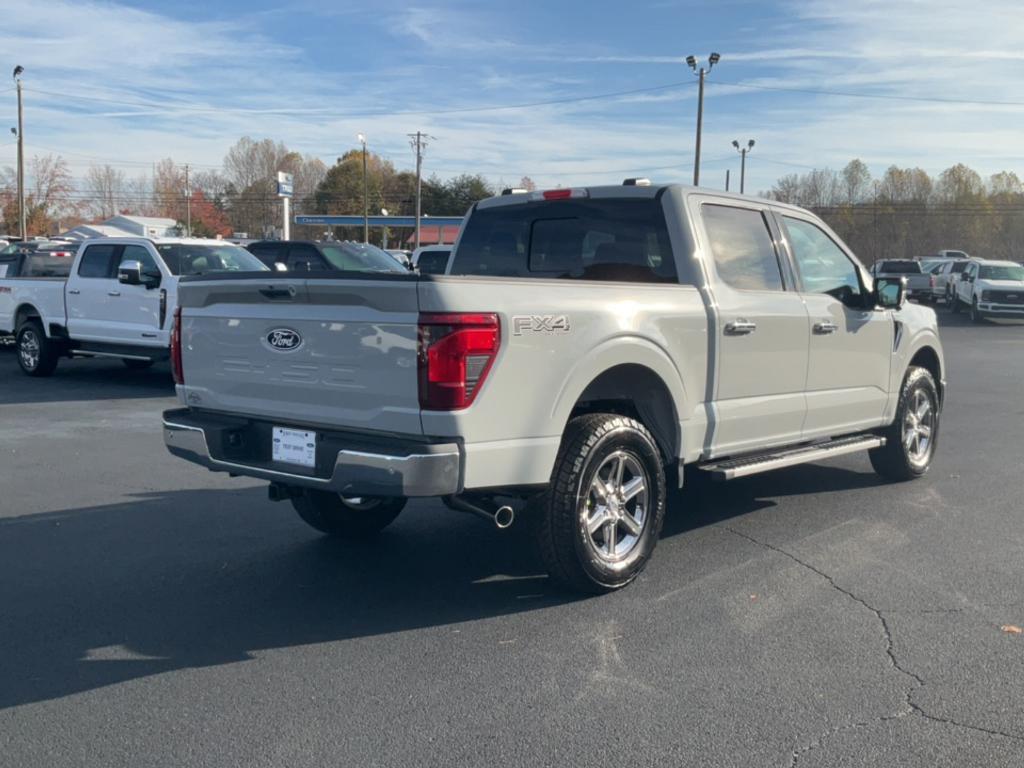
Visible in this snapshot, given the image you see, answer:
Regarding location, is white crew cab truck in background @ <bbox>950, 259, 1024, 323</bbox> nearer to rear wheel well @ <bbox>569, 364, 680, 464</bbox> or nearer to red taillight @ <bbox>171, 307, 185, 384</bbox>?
rear wheel well @ <bbox>569, 364, 680, 464</bbox>

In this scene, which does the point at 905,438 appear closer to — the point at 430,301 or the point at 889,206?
the point at 430,301

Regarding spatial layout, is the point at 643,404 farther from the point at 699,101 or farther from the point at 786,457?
the point at 699,101

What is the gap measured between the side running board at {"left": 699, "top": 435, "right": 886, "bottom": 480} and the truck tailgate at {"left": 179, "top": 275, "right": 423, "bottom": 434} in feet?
7.15

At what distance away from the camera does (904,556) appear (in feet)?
19.7

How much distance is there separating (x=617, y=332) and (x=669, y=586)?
1390 millimetres

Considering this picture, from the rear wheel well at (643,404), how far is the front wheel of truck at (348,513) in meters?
1.48

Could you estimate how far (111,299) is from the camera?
46.3ft

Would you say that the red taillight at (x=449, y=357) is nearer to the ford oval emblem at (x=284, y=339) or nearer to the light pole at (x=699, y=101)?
the ford oval emblem at (x=284, y=339)

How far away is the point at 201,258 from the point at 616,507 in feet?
33.0

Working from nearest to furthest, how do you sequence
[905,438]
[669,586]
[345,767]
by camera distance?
1. [345,767]
2. [669,586]
3. [905,438]

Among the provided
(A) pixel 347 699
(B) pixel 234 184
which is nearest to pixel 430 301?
(A) pixel 347 699

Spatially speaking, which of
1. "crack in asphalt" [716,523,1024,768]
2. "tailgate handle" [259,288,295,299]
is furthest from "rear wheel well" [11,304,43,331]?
"crack in asphalt" [716,523,1024,768]

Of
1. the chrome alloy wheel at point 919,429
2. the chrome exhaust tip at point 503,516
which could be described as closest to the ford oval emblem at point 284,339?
the chrome exhaust tip at point 503,516

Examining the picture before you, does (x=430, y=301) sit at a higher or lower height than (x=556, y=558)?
higher
